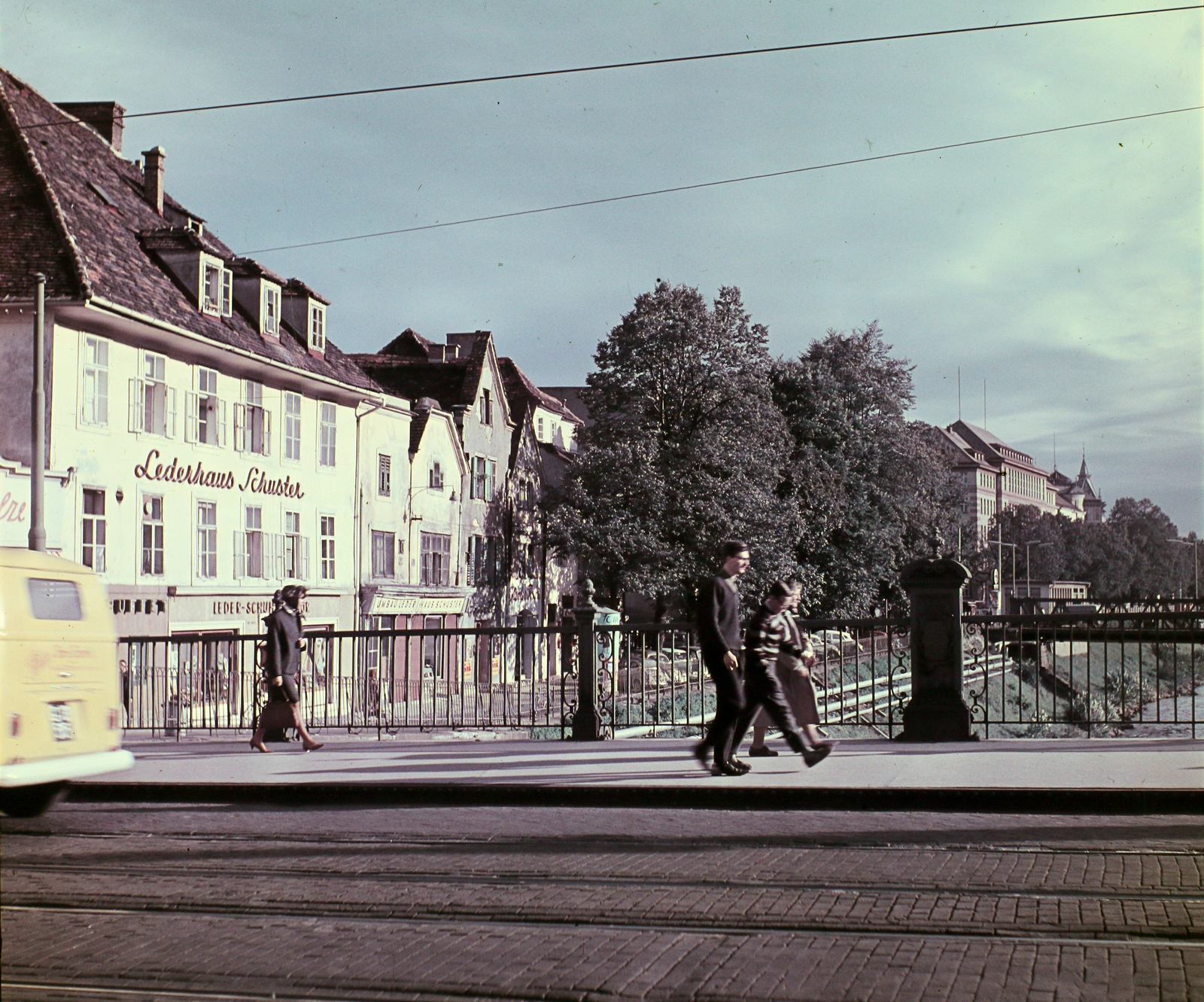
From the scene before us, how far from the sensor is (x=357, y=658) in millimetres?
19844

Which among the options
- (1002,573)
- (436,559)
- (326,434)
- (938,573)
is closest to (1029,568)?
(1002,573)

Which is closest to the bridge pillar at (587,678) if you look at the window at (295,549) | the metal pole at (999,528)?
the window at (295,549)

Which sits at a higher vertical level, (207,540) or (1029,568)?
(207,540)

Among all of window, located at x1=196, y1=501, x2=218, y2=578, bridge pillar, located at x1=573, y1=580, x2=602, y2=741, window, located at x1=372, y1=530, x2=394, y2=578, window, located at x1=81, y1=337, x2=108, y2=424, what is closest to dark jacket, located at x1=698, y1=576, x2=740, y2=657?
bridge pillar, located at x1=573, y1=580, x2=602, y2=741

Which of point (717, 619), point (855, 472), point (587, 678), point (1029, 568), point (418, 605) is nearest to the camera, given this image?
point (717, 619)

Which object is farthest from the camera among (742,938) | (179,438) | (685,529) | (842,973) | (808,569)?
(808,569)

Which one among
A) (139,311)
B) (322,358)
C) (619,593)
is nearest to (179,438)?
(139,311)

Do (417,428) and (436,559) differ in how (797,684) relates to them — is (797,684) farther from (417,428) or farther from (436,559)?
(436,559)

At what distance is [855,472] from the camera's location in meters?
56.6

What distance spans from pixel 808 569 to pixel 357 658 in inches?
1326

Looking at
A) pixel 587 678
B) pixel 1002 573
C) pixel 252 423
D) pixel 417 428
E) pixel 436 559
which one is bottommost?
pixel 587 678

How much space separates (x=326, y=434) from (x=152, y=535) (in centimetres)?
920

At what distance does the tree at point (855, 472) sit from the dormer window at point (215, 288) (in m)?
22.5

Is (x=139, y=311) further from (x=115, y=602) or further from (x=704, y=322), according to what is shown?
(x=704, y=322)
